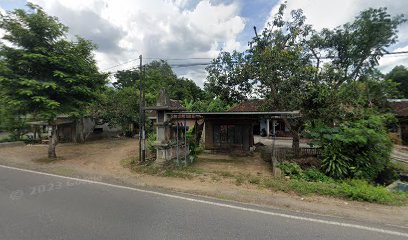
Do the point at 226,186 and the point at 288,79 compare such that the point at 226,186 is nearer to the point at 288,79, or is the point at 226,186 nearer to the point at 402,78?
the point at 288,79

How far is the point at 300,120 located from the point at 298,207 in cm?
841

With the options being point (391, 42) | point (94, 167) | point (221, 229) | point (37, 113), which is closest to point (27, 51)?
point (37, 113)

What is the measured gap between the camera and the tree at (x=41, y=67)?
10945 millimetres

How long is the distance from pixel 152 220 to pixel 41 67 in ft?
37.1

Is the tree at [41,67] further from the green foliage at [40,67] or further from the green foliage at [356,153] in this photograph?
the green foliage at [356,153]

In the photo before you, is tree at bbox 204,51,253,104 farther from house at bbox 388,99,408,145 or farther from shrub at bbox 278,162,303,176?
house at bbox 388,99,408,145

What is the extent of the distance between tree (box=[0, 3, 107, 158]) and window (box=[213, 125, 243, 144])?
8.91m

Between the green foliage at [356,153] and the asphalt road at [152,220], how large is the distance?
542 centimetres

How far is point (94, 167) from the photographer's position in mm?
10695

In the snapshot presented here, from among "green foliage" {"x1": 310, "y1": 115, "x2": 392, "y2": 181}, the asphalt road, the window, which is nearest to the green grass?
the asphalt road

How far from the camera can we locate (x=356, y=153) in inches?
383

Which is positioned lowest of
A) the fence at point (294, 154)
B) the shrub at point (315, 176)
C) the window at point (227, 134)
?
the shrub at point (315, 176)

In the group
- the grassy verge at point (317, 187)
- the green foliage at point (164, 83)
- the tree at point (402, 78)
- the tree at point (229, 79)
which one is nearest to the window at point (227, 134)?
the tree at point (229, 79)

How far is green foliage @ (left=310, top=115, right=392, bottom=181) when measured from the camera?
30.8ft
